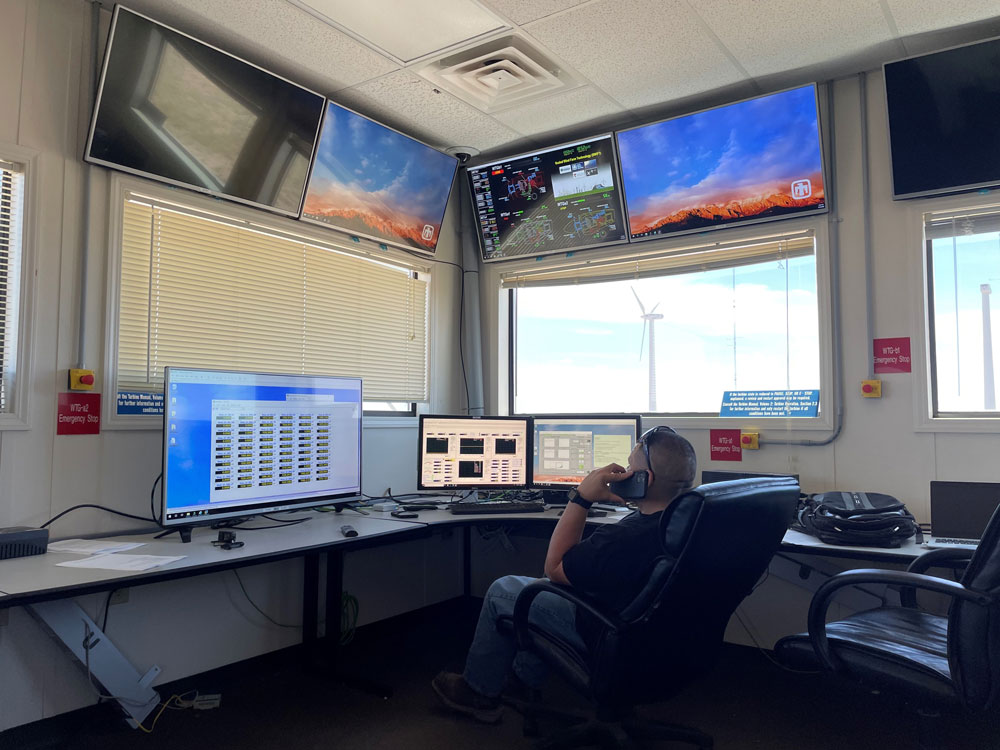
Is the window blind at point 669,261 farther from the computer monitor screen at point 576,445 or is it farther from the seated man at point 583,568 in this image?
the seated man at point 583,568

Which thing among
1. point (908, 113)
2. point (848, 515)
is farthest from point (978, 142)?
point (848, 515)

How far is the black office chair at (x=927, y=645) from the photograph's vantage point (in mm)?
1572

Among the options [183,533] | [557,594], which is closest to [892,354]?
[557,594]

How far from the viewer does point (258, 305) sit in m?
3.01

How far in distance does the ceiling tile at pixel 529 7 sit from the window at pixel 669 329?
4.45 feet

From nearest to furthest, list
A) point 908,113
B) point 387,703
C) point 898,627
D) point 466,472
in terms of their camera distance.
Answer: point 898,627
point 387,703
point 908,113
point 466,472

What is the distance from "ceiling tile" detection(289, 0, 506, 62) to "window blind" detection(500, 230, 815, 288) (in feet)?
4.59

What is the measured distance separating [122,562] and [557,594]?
123 cm

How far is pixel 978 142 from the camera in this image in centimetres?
262

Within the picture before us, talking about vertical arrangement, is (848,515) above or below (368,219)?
below

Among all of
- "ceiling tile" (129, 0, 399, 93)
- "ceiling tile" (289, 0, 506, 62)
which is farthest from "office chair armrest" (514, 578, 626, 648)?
"ceiling tile" (129, 0, 399, 93)

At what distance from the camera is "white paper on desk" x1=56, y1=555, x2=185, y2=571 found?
1881mm

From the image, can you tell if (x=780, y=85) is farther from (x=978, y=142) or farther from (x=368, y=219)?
(x=368, y=219)

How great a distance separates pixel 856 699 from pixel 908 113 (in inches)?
89.9
